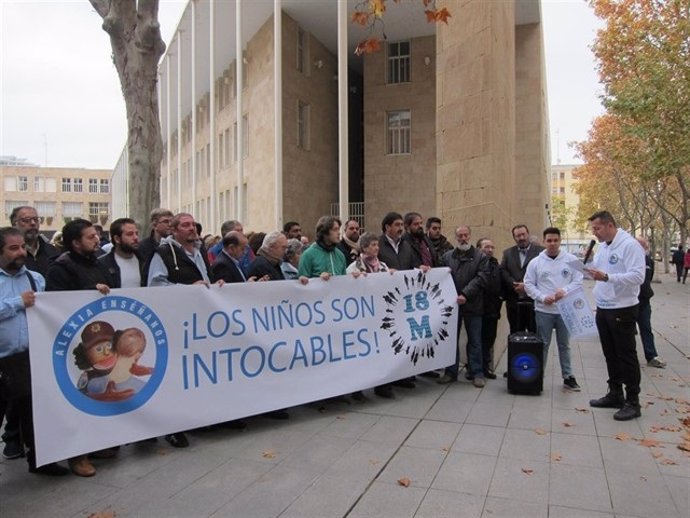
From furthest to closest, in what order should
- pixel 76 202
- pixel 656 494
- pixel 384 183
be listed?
1. pixel 76 202
2. pixel 384 183
3. pixel 656 494

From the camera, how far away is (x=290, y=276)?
6.45m

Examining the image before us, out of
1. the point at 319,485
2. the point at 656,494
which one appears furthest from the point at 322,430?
the point at 656,494

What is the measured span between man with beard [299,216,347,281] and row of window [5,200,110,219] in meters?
100

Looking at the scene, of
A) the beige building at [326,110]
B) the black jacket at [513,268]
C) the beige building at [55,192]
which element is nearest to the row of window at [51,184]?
the beige building at [55,192]

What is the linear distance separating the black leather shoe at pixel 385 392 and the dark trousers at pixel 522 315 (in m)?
2.26

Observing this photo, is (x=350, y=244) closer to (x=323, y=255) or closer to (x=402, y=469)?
(x=323, y=255)

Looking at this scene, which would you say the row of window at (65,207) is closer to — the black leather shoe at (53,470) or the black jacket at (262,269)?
the black jacket at (262,269)

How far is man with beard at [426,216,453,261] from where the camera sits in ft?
26.5

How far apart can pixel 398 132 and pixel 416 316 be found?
22.8 meters

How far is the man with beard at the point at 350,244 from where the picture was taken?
7200mm

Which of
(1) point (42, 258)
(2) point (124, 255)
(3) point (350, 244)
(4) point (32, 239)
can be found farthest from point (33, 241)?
A: (3) point (350, 244)

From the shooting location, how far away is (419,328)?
676cm

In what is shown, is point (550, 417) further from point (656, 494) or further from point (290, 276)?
point (290, 276)

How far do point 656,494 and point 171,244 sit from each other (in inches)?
174
